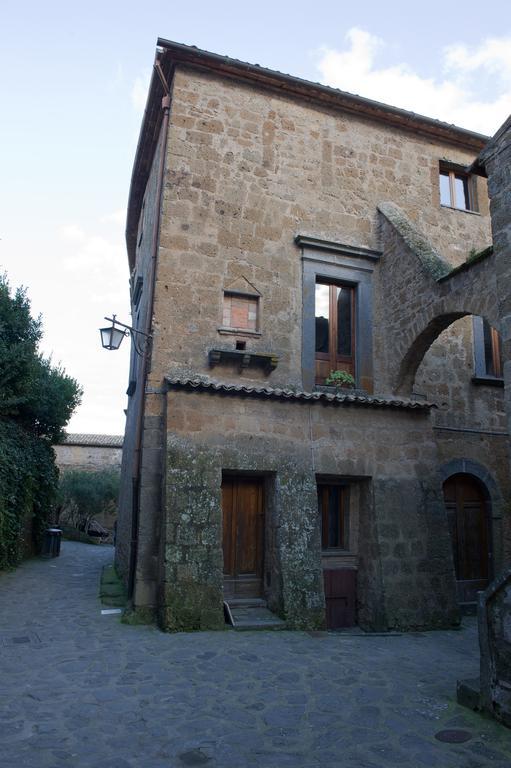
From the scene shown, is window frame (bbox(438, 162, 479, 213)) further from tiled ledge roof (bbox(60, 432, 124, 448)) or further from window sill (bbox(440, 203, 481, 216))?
tiled ledge roof (bbox(60, 432, 124, 448))

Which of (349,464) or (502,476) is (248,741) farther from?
(502,476)

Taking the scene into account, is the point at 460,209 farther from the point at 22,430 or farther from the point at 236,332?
the point at 22,430

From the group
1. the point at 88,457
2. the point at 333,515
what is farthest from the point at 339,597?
the point at 88,457

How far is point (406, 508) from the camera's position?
26.8ft

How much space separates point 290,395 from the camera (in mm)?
7965

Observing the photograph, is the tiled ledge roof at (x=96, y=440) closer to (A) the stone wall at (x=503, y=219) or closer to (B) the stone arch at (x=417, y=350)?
(B) the stone arch at (x=417, y=350)

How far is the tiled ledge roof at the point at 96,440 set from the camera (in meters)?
28.9

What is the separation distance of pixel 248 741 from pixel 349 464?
188 inches

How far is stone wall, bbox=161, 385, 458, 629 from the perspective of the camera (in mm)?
6953

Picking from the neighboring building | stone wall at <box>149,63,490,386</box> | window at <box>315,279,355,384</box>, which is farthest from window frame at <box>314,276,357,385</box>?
the neighboring building

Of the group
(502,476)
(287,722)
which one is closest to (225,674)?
(287,722)

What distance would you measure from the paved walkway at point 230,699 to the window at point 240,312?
448 centimetres

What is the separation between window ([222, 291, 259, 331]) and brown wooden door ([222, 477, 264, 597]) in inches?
95.2

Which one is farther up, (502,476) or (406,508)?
(502,476)
